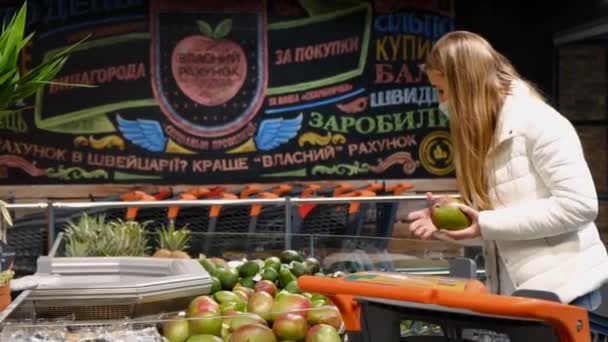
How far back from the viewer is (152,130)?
10352 mm

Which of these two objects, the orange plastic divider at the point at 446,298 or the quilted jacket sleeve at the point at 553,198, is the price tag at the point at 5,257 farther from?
the quilted jacket sleeve at the point at 553,198

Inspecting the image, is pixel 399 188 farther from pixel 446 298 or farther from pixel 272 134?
pixel 446 298

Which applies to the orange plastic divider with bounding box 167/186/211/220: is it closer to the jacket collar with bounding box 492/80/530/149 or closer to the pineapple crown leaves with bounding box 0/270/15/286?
the pineapple crown leaves with bounding box 0/270/15/286

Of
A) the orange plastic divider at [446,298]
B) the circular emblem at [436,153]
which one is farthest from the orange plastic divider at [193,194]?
the orange plastic divider at [446,298]

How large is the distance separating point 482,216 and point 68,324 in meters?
1.02

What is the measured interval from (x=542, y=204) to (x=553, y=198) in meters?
0.03

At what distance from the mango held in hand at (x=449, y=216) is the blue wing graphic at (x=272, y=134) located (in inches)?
313

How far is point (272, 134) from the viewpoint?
10.6m

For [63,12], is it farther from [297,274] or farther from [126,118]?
[297,274]

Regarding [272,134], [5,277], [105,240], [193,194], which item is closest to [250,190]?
[193,194]

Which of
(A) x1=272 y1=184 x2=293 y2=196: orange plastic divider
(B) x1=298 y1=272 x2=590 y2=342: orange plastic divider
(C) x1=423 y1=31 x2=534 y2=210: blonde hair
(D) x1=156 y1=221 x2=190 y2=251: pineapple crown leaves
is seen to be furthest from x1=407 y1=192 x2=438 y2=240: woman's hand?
(A) x1=272 y1=184 x2=293 y2=196: orange plastic divider

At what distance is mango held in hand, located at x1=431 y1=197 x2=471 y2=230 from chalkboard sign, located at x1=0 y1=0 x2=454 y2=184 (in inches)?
312

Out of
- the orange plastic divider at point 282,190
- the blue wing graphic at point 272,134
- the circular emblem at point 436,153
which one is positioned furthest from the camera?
the circular emblem at point 436,153

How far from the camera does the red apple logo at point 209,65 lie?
10.4 m
